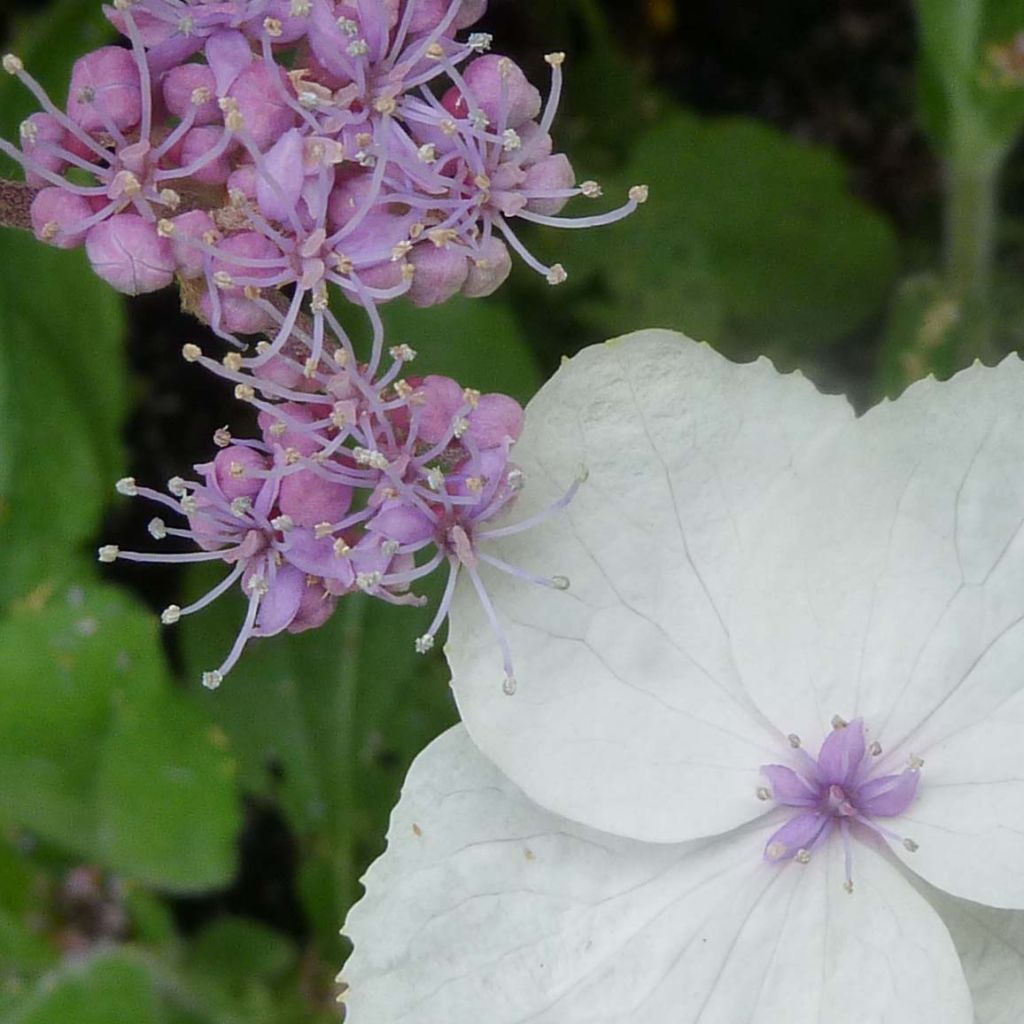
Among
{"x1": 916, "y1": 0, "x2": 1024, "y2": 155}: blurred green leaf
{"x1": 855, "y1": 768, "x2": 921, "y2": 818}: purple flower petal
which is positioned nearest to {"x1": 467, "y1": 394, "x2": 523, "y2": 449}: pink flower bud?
{"x1": 855, "y1": 768, "x2": 921, "y2": 818}: purple flower petal

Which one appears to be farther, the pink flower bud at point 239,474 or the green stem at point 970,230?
the green stem at point 970,230

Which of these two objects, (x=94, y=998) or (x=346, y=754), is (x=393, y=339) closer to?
(x=346, y=754)

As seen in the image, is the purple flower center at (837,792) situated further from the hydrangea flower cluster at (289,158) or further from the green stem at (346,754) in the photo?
the green stem at (346,754)

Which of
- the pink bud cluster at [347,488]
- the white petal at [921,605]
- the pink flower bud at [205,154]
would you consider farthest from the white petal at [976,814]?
the pink flower bud at [205,154]

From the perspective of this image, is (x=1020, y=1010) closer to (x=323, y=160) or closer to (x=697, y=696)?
(x=697, y=696)

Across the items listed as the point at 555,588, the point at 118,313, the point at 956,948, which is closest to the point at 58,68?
the point at 118,313

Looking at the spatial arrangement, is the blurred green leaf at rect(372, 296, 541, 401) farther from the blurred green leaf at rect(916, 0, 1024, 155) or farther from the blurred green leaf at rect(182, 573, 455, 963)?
the blurred green leaf at rect(916, 0, 1024, 155)

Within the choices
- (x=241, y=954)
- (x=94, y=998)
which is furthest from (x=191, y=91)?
(x=241, y=954)
